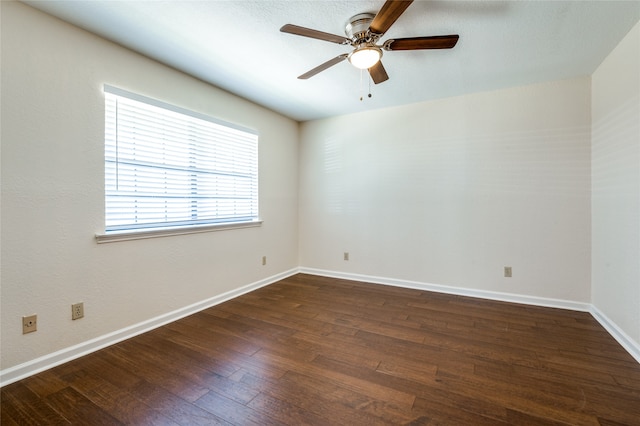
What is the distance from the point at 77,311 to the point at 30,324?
0.78 feet

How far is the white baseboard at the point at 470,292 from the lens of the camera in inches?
110

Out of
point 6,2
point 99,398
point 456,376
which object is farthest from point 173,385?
point 6,2

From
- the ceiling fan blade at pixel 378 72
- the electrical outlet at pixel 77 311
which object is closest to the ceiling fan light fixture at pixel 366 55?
the ceiling fan blade at pixel 378 72

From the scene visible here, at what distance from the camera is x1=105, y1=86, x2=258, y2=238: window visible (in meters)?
2.18

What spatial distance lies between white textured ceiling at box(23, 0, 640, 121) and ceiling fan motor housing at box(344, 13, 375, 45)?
45mm

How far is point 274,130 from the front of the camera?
3.84 m

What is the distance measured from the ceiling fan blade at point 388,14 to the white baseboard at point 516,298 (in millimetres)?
2734

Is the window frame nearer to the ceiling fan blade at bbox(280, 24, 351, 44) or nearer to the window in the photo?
the window

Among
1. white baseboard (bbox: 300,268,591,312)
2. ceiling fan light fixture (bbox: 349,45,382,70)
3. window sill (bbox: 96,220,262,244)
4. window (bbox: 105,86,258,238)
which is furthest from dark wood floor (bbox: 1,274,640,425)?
ceiling fan light fixture (bbox: 349,45,382,70)

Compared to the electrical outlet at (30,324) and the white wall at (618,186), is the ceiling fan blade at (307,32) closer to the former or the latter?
the white wall at (618,186)

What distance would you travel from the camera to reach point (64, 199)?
190 cm

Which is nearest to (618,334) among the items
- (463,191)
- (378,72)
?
(463,191)

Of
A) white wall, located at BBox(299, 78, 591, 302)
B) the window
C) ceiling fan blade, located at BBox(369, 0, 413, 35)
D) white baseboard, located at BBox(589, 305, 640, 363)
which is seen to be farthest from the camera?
white wall, located at BBox(299, 78, 591, 302)

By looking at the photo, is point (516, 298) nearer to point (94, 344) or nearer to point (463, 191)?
point (463, 191)
